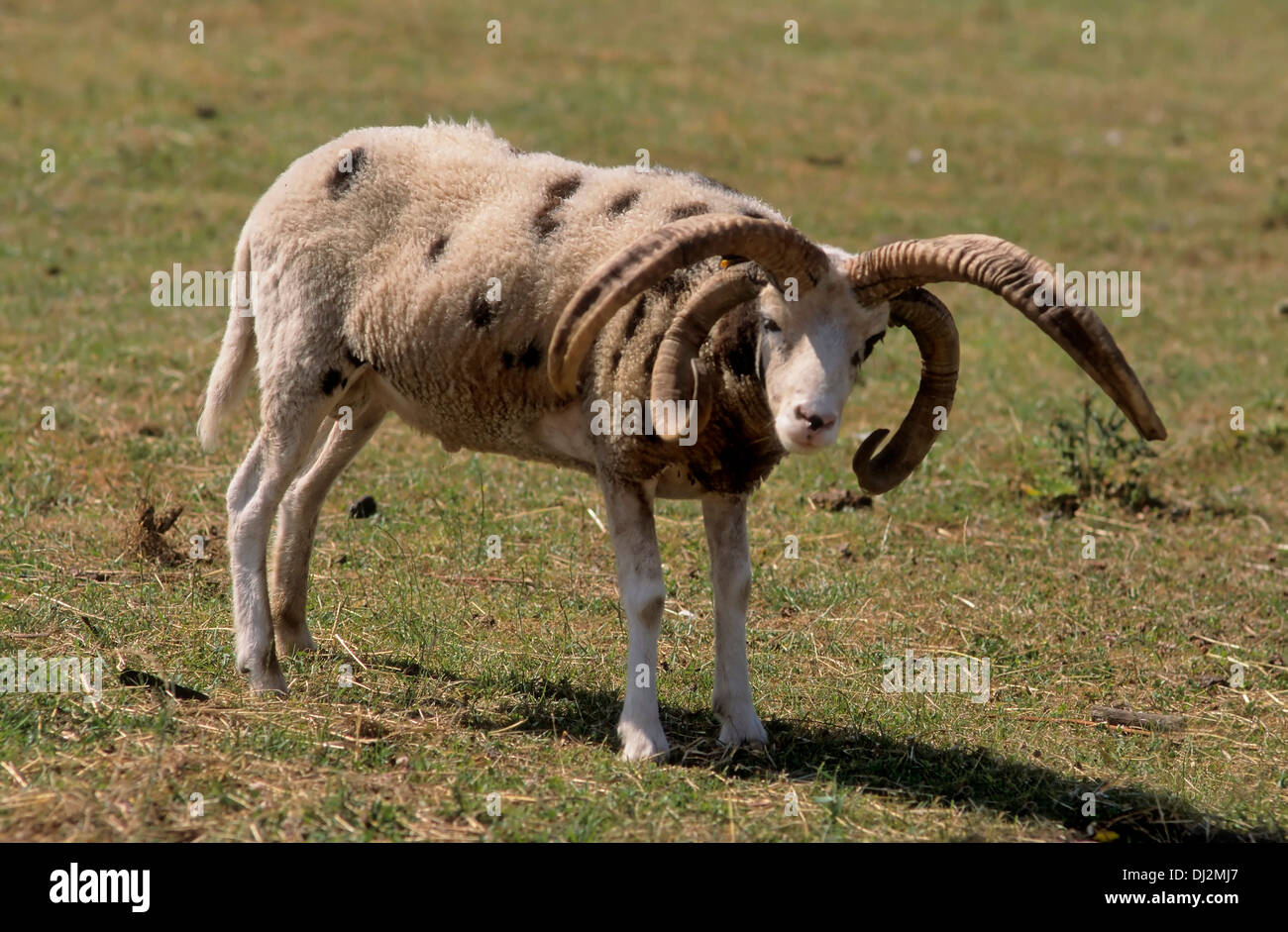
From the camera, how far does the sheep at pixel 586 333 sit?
17.0ft

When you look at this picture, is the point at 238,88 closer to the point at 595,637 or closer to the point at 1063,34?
the point at 595,637

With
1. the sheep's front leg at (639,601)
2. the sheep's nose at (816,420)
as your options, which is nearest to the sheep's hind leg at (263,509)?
the sheep's front leg at (639,601)

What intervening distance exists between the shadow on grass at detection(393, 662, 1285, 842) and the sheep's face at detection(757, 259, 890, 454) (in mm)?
1338

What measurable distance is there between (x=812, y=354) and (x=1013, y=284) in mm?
717

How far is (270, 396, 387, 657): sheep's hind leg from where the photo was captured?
658cm

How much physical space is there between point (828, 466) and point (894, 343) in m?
2.97

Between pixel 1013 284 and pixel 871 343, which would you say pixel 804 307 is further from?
pixel 1013 284

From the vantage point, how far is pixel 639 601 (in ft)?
18.7

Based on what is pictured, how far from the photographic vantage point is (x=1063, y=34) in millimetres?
23359

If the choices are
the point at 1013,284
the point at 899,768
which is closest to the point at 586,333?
the point at 1013,284

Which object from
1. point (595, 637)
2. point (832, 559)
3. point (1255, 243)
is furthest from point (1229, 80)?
point (595, 637)

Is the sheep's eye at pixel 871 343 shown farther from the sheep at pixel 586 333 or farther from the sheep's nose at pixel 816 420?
the sheep's nose at pixel 816 420

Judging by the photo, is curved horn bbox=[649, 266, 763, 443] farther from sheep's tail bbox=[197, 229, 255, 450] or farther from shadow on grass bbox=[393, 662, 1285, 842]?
sheep's tail bbox=[197, 229, 255, 450]

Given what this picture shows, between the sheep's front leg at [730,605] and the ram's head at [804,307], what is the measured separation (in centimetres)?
71
